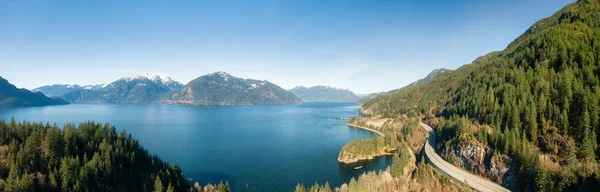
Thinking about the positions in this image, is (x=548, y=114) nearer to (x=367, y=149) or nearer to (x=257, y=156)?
(x=367, y=149)

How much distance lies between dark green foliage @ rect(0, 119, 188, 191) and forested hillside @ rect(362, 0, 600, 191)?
78.2m

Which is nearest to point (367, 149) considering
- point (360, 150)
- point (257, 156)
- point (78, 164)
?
point (360, 150)

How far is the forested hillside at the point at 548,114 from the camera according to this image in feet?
187

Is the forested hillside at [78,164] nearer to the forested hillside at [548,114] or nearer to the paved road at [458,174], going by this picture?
the paved road at [458,174]

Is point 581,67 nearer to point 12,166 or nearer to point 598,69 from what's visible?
point 598,69

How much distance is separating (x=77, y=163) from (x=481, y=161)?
93763 millimetres

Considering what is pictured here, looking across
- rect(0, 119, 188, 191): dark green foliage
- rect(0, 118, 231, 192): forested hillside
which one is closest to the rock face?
rect(0, 118, 231, 192): forested hillside

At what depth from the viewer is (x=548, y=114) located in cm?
7000

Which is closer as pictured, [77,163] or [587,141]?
[587,141]

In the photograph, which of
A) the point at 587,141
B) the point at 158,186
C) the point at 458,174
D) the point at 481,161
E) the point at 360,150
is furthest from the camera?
the point at 360,150

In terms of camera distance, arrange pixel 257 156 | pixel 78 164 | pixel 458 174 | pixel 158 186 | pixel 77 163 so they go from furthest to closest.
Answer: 1. pixel 257 156
2. pixel 458 174
3. pixel 158 186
4. pixel 78 164
5. pixel 77 163

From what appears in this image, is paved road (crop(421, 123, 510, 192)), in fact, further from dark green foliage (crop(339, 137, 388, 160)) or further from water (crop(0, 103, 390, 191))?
dark green foliage (crop(339, 137, 388, 160))

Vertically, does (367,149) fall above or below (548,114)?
below

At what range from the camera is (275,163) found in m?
99.9
